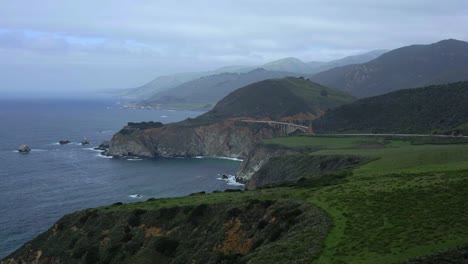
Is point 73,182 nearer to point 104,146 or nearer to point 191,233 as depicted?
point 104,146

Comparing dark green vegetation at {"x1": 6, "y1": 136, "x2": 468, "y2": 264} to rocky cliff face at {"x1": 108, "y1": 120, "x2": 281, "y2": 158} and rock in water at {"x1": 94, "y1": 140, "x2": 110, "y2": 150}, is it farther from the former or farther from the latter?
rock in water at {"x1": 94, "y1": 140, "x2": 110, "y2": 150}

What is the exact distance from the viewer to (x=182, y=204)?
56.2 m

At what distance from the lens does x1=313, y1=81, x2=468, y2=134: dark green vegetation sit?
432ft

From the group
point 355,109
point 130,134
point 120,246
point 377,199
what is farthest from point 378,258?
point 130,134

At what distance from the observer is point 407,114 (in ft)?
489

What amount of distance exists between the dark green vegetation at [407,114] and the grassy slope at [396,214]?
259ft

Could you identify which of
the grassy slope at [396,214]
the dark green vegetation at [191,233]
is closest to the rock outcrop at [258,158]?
the dark green vegetation at [191,233]

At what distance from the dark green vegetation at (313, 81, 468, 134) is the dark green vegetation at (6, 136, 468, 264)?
69023mm

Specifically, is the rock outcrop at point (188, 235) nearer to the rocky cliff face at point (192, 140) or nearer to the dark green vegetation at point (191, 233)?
the dark green vegetation at point (191, 233)

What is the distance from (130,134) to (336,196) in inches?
5786

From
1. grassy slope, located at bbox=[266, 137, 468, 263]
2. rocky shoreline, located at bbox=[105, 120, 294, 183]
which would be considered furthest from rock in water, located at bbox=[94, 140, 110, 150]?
grassy slope, located at bbox=[266, 137, 468, 263]

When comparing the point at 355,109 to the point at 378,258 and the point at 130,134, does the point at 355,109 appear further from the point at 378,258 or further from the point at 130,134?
the point at 378,258

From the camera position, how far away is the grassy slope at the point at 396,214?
27250 mm

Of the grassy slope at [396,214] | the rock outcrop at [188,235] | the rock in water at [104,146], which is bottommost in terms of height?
the rock in water at [104,146]
